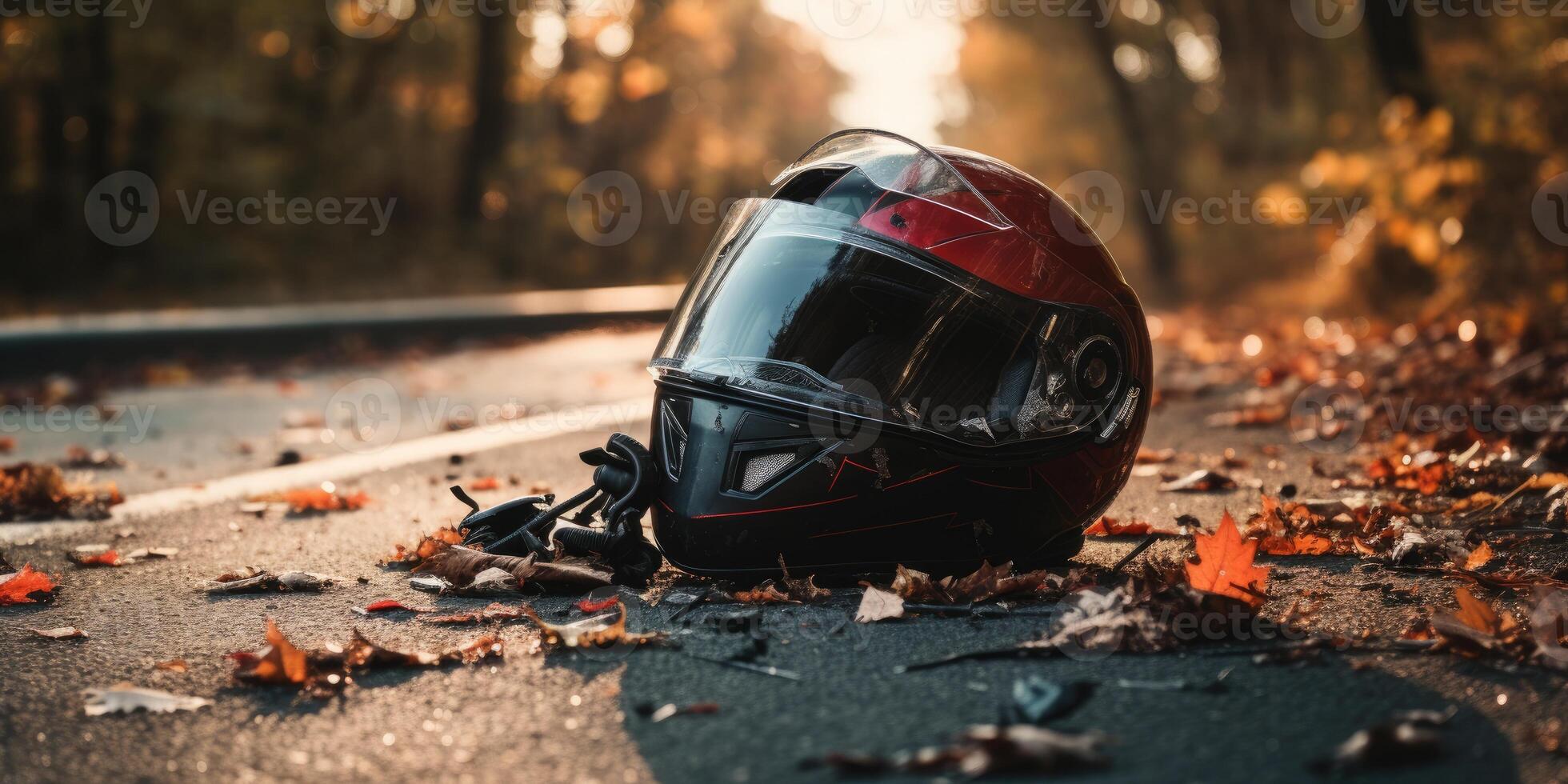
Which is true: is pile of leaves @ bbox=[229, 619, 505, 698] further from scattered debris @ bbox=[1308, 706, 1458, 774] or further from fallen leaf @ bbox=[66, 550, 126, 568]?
scattered debris @ bbox=[1308, 706, 1458, 774]

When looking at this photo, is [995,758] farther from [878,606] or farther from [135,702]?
[135,702]

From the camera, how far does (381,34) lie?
28.5m

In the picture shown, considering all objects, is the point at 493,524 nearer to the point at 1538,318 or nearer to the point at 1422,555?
the point at 1422,555

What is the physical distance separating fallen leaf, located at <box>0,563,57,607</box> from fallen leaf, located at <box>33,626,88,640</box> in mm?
443

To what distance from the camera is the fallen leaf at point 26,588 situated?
408 centimetres

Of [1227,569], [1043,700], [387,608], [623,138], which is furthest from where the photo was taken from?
[623,138]

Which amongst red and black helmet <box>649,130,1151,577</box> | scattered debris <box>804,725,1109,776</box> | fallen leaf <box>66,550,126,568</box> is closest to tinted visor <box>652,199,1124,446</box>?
red and black helmet <box>649,130,1151,577</box>

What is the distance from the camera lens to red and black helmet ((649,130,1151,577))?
3.90 metres

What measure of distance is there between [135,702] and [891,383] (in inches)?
78.5

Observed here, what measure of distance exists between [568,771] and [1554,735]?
181 cm

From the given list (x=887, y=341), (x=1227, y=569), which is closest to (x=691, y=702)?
(x=887, y=341)

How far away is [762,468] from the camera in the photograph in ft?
12.9

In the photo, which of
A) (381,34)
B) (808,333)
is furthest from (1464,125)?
(381,34)

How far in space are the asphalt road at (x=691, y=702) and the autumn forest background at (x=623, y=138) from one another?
26.5ft
